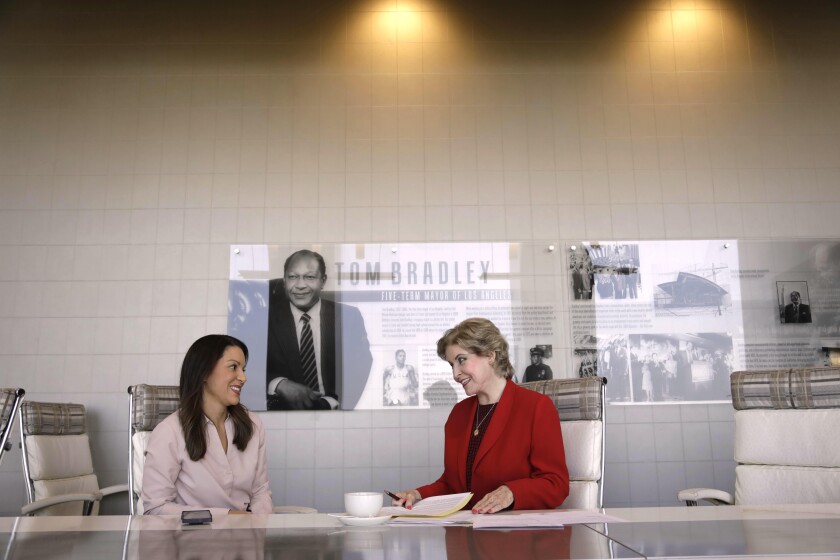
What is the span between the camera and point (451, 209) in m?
3.98

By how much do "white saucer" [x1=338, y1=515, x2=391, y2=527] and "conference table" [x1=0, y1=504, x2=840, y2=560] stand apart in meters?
0.02

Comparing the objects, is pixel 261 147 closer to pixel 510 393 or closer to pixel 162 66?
pixel 162 66

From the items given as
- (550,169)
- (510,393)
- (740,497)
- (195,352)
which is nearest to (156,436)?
(195,352)

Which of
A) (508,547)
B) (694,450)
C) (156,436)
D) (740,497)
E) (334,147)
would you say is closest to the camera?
(508,547)

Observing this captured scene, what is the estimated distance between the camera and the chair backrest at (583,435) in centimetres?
232

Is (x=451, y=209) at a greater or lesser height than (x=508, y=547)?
greater

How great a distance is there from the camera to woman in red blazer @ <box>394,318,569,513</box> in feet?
6.64

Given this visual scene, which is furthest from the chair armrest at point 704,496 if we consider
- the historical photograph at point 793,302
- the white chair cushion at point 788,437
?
→ the historical photograph at point 793,302

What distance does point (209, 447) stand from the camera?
230cm

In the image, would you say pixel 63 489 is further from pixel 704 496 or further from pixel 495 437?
pixel 704 496

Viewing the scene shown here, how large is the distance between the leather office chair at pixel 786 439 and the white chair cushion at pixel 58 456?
2.50m

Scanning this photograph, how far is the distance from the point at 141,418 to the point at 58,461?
66cm

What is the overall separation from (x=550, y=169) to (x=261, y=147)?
5.39 ft

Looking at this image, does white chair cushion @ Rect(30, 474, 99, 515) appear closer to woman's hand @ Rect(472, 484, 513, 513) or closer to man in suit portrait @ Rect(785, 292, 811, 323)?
woman's hand @ Rect(472, 484, 513, 513)
